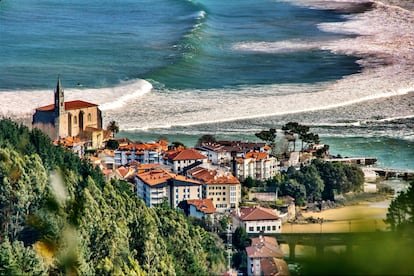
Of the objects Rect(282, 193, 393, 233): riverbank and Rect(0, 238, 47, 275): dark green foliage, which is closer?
Rect(0, 238, 47, 275): dark green foliage

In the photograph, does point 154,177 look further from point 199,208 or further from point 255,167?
point 255,167

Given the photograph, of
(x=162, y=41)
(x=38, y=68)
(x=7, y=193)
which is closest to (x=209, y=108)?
(x=38, y=68)

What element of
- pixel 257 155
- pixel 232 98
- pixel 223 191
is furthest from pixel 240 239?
pixel 232 98

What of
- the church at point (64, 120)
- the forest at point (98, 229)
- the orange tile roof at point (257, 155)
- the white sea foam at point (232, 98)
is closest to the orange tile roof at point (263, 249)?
the forest at point (98, 229)

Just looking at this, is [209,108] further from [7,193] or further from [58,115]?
[7,193]

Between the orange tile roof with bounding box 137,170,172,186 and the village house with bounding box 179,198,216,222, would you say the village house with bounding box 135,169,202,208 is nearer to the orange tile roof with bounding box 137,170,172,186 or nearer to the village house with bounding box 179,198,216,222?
the orange tile roof with bounding box 137,170,172,186

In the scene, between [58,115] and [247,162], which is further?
[58,115]

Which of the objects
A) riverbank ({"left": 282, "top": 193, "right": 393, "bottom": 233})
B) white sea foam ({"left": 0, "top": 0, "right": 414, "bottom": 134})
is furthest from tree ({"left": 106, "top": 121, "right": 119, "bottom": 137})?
riverbank ({"left": 282, "top": 193, "right": 393, "bottom": 233})
